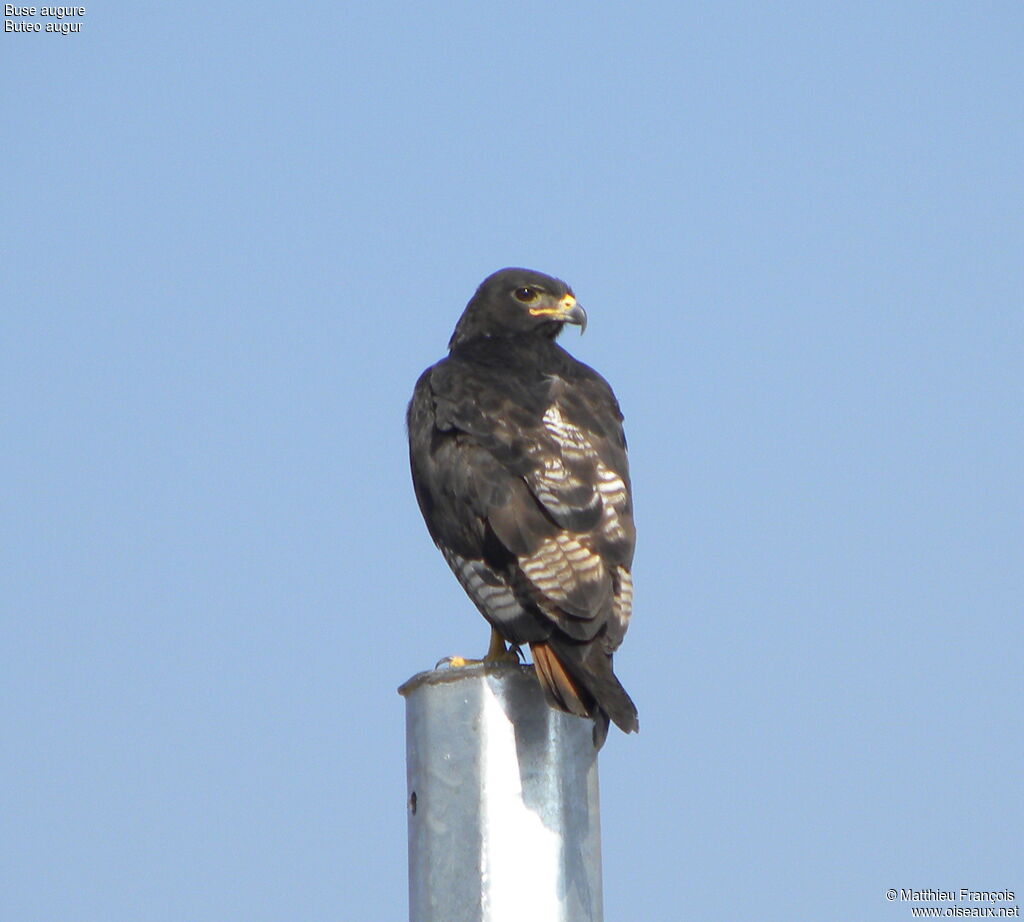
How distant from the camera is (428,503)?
7.23 meters

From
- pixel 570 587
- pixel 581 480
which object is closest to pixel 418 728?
pixel 570 587

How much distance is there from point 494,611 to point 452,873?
2007 millimetres

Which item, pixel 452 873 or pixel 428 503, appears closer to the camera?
pixel 452 873

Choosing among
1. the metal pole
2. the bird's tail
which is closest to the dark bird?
the bird's tail

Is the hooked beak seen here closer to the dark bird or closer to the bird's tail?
the dark bird

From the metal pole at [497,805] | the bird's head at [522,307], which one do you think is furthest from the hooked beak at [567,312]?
the metal pole at [497,805]

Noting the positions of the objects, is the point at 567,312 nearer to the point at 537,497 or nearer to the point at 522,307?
the point at 522,307

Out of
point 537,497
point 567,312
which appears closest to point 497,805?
point 537,497

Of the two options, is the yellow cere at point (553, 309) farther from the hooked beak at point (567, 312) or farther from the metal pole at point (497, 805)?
the metal pole at point (497, 805)

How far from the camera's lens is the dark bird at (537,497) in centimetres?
590

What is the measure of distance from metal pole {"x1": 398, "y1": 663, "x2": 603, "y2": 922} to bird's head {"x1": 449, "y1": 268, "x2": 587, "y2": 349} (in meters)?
3.67

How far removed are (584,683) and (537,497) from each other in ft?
3.79

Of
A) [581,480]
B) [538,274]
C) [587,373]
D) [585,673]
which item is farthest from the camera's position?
[538,274]

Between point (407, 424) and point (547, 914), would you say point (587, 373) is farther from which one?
point (547, 914)
